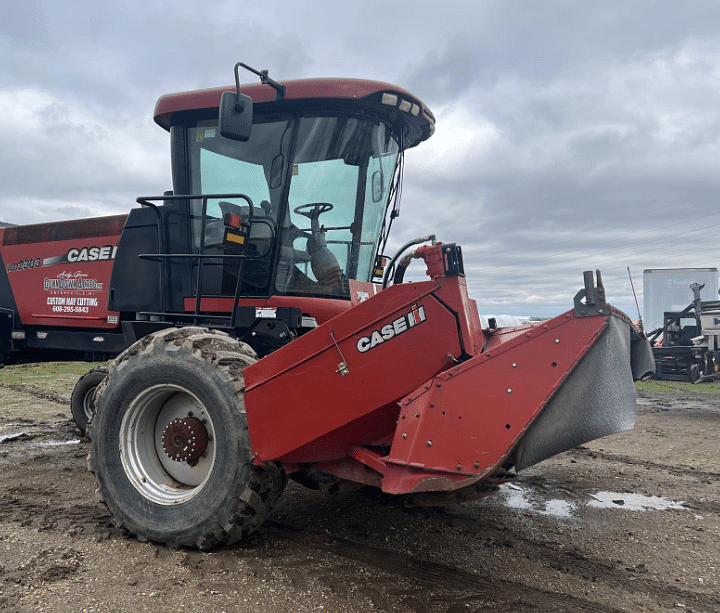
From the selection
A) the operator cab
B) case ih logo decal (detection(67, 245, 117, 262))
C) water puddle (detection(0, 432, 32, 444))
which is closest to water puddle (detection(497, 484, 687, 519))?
the operator cab

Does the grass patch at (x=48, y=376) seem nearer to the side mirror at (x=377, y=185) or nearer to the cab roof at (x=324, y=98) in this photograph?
the cab roof at (x=324, y=98)

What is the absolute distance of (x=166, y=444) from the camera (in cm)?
322

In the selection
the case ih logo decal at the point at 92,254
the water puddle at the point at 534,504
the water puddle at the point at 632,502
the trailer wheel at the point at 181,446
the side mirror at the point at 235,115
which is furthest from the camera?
the case ih logo decal at the point at 92,254

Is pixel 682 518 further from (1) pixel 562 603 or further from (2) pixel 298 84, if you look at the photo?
(2) pixel 298 84

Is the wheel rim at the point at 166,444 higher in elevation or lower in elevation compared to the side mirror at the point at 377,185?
lower

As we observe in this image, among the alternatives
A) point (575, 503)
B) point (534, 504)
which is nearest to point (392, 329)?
point (534, 504)

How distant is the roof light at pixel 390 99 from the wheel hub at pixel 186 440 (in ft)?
7.88

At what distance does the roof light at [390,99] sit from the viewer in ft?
13.2

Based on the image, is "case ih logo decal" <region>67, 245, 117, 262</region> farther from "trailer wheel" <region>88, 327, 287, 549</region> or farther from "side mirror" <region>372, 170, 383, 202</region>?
"side mirror" <region>372, 170, 383, 202</region>

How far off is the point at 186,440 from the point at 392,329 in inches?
50.5

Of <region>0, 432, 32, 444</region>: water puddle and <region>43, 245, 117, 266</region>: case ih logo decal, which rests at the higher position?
<region>43, 245, 117, 266</region>: case ih logo decal

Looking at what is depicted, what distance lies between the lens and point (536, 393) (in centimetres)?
249

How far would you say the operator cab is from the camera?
4031 mm

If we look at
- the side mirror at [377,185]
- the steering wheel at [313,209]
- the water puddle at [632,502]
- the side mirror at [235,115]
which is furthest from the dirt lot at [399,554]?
the side mirror at [235,115]
